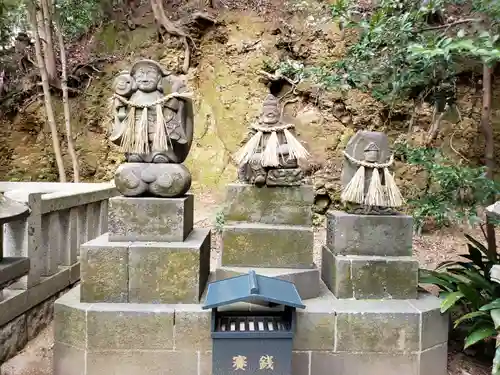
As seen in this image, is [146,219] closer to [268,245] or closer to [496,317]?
[268,245]

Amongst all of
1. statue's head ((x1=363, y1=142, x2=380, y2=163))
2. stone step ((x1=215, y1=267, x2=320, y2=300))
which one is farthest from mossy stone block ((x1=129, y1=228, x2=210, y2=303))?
statue's head ((x1=363, y1=142, x2=380, y2=163))

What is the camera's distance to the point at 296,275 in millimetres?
3885

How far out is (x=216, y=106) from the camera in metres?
10.4

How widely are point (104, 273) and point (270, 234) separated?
60.1 inches

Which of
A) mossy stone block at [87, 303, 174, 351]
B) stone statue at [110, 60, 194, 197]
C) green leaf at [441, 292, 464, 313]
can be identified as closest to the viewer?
mossy stone block at [87, 303, 174, 351]

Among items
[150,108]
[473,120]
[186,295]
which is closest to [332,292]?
[186,295]

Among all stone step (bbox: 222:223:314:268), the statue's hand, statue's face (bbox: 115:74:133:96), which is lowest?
stone step (bbox: 222:223:314:268)

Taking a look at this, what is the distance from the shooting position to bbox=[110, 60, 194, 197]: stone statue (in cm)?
391

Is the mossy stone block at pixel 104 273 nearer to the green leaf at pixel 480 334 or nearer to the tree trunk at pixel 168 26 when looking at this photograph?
the green leaf at pixel 480 334

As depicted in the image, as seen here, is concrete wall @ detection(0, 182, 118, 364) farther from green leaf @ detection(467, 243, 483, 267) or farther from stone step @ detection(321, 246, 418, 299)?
green leaf @ detection(467, 243, 483, 267)

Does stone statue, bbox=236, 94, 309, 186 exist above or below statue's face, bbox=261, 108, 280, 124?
below

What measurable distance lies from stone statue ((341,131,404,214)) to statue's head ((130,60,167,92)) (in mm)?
1962

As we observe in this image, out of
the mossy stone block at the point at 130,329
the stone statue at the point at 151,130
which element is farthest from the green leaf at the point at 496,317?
the stone statue at the point at 151,130

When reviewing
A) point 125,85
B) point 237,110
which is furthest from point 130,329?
point 237,110
